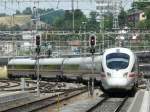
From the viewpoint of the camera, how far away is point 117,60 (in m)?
36.1

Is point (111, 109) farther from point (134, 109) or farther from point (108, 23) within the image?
point (108, 23)

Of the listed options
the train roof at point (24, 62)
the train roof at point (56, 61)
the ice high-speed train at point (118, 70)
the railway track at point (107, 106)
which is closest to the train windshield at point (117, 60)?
the ice high-speed train at point (118, 70)

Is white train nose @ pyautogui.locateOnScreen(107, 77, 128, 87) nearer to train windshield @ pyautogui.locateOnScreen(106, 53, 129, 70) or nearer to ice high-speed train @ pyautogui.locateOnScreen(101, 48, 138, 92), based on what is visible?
ice high-speed train @ pyautogui.locateOnScreen(101, 48, 138, 92)

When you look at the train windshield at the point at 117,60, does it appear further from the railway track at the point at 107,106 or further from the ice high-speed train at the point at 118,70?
the railway track at the point at 107,106

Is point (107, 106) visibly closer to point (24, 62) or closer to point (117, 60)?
point (117, 60)

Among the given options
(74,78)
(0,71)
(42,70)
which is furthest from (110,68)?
(0,71)

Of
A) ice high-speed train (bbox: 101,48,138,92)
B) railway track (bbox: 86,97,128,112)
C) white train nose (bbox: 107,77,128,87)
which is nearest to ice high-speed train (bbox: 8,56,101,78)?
ice high-speed train (bbox: 101,48,138,92)

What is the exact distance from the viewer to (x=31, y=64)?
79.3 m

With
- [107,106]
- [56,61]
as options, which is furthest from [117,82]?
[56,61]

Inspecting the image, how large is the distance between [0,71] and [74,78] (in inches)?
1386

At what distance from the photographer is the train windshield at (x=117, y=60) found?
35.8 m

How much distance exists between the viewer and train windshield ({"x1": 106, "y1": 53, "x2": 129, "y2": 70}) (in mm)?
35781

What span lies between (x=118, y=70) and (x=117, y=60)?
87 centimetres

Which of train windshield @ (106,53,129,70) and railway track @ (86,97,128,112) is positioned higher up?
train windshield @ (106,53,129,70)
